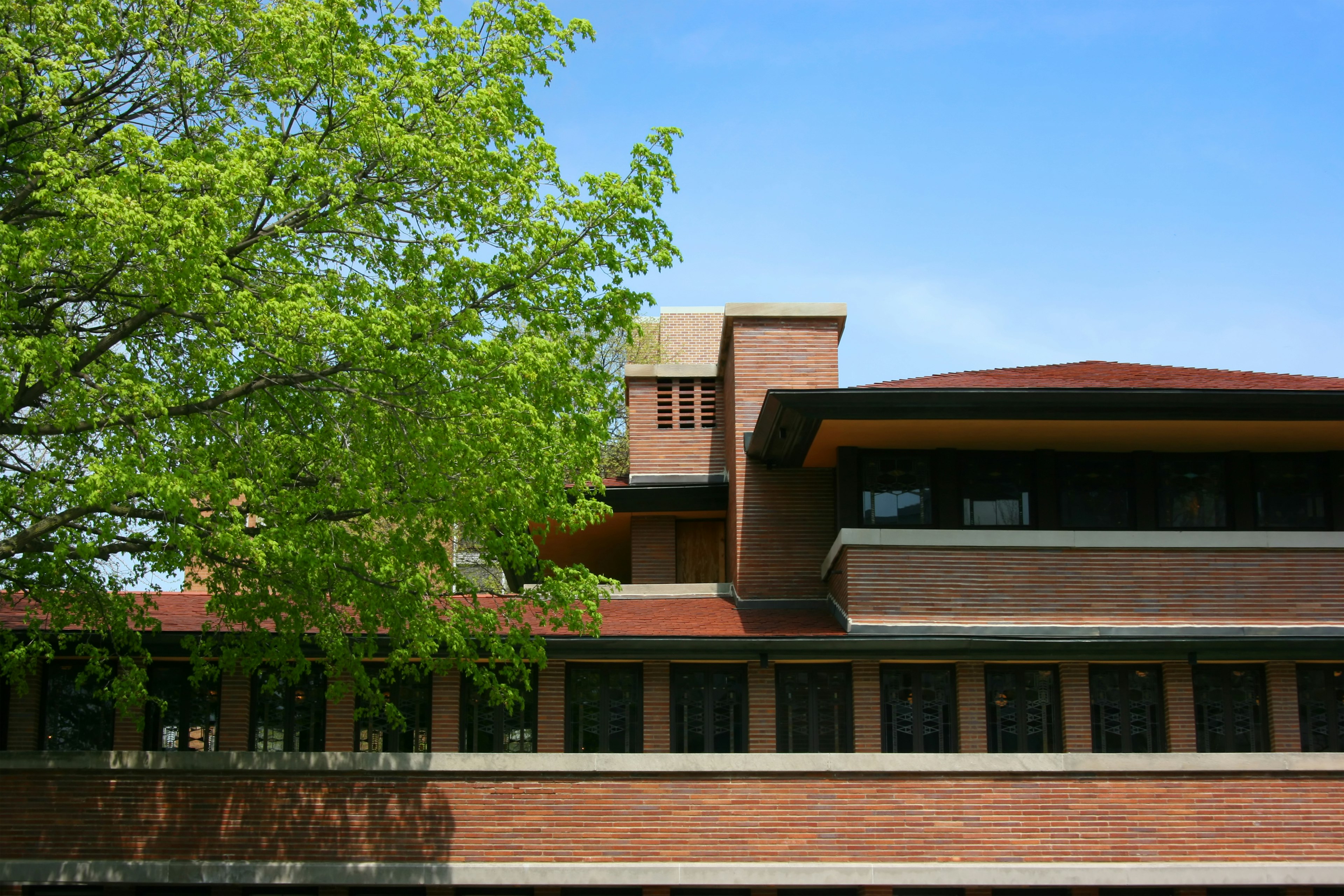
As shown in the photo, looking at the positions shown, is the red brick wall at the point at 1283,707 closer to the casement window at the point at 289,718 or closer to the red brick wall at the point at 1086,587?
the red brick wall at the point at 1086,587

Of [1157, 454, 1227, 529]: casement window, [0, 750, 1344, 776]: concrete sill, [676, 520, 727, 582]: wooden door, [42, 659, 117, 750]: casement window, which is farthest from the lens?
[676, 520, 727, 582]: wooden door

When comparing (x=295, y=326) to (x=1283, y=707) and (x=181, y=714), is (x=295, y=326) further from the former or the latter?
(x=1283, y=707)

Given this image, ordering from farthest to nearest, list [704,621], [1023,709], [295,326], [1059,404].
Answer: [704,621] → [1023,709] → [1059,404] → [295,326]

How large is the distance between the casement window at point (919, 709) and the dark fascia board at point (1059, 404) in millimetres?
3574

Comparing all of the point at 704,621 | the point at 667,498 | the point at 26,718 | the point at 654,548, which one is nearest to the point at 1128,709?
the point at 704,621

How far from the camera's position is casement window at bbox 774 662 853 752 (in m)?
18.5

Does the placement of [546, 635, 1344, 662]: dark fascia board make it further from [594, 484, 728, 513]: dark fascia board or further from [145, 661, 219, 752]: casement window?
[594, 484, 728, 513]: dark fascia board

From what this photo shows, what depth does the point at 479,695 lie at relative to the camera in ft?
61.0

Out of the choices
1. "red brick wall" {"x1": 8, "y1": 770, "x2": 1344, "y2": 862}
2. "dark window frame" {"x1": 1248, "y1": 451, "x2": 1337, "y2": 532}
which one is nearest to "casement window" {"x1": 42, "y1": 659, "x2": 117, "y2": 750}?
"red brick wall" {"x1": 8, "y1": 770, "x2": 1344, "y2": 862}

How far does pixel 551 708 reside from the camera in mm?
18594

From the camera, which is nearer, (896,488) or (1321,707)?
(1321,707)

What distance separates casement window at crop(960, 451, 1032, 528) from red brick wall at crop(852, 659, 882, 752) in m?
2.48

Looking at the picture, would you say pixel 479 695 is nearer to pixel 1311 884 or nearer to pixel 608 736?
pixel 608 736

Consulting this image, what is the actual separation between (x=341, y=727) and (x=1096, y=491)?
1101cm
